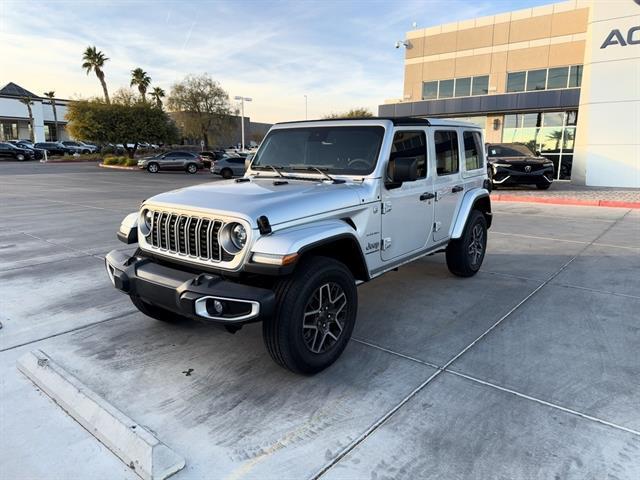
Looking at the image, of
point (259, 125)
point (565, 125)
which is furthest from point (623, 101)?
point (259, 125)

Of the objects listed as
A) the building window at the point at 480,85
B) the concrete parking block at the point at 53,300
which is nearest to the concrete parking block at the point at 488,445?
the concrete parking block at the point at 53,300

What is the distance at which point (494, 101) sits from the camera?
2431cm

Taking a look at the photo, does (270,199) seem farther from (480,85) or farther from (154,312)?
(480,85)

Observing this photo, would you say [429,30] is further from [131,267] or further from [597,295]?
[131,267]

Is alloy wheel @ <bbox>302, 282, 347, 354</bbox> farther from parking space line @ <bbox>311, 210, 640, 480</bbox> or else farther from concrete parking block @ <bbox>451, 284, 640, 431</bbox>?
concrete parking block @ <bbox>451, 284, 640, 431</bbox>

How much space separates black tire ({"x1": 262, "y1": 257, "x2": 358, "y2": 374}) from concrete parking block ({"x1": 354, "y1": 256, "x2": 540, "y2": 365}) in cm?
62

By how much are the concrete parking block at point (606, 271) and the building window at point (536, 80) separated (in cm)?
2068

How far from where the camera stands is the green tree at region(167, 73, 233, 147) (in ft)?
Result: 147

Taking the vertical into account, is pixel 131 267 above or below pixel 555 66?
below

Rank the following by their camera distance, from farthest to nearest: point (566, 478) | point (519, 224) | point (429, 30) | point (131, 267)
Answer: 1. point (429, 30)
2. point (519, 224)
3. point (131, 267)
4. point (566, 478)

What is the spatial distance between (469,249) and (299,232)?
3255 millimetres

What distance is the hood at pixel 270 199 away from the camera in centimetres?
319

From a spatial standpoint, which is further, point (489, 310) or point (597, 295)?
point (597, 295)

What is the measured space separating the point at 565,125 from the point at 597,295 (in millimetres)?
20484
